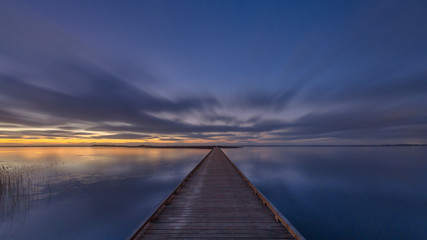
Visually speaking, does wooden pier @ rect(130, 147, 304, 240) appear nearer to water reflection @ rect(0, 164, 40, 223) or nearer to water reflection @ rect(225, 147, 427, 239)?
water reflection @ rect(225, 147, 427, 239)

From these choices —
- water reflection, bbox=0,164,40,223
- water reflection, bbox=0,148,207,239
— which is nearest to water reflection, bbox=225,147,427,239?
water reflection, bbox=0,148,207,239

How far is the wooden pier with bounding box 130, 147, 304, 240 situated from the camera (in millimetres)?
4820

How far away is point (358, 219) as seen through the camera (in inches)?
380

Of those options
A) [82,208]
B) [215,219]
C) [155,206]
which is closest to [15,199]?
[82,208]

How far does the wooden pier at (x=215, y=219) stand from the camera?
4820 millimetres

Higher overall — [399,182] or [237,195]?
[237,195]

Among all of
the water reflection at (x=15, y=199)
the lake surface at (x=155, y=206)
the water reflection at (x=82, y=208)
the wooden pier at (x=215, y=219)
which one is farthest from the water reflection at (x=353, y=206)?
the water reflection at (x=15, y=199)

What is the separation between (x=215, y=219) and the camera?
5.71 metres

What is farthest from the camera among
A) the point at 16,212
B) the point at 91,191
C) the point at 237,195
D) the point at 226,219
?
the point at 91,191

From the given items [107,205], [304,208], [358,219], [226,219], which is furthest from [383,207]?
[107,205]

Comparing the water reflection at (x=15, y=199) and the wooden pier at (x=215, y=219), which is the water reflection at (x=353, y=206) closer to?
the wooden pier at (x=215, y=219)

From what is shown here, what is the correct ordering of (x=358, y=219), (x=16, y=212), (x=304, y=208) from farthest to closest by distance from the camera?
(x=304, y=208)
(x=16, y=212)
(x=358, y=219)

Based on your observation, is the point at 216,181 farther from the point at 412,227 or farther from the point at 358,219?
the point at 412,227

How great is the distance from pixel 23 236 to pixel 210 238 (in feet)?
32.3
